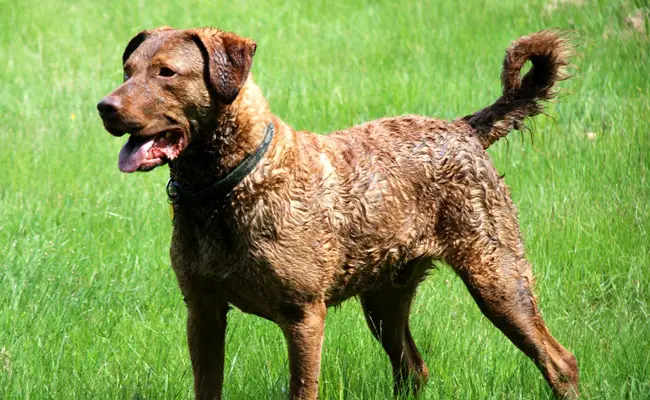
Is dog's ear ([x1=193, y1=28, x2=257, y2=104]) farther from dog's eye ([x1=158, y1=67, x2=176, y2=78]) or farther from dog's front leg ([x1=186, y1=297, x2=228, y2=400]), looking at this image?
dog's front leg ([x1=186, y1=297, x2=228, y2=400])

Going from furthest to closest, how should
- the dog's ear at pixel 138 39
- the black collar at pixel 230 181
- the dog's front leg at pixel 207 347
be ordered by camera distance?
the dog's front leg at pixel 207 347 < the dog's ear at pixel 138 39 < the black collar at pixel 230 181

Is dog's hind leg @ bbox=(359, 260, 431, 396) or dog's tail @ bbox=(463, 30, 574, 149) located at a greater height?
dog's tail @ bbox=(463, 30, 574, 149)

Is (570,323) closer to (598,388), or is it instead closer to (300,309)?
(598,388)

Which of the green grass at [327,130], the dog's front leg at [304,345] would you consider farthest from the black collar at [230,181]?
the green grass at [327,130]

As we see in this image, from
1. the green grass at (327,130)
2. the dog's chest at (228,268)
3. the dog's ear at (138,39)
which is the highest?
the dog's ear at (138,39)

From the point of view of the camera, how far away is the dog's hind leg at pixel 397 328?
5664 mm

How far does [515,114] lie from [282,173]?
1.62m

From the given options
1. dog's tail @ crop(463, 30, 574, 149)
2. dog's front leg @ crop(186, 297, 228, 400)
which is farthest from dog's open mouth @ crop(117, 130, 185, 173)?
dog's tail @ crop(463, 30, 574, 149)

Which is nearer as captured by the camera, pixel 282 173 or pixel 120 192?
pixel 282 173

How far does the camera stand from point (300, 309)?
4656mm

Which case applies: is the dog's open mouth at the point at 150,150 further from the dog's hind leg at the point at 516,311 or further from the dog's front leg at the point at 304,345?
the dog's hind leg at the point at 516,311

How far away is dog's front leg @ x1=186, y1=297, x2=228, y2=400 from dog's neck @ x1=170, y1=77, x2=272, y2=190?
650 millimetres

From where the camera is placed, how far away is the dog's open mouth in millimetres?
4375

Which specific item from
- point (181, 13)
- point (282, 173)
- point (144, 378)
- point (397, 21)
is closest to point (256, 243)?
point (282, 173)
